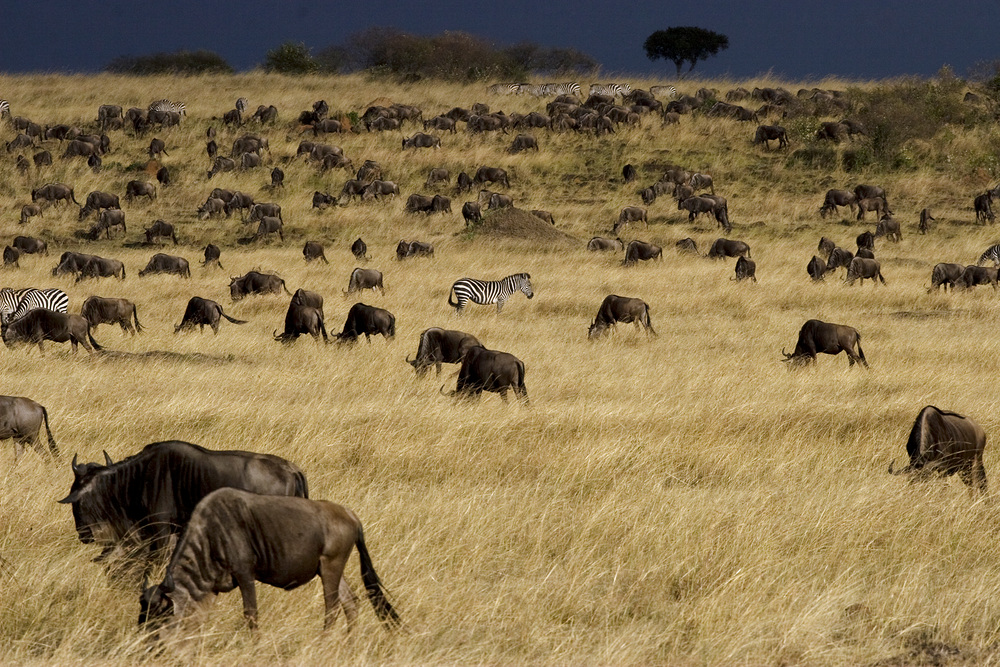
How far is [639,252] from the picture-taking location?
25.2 meters

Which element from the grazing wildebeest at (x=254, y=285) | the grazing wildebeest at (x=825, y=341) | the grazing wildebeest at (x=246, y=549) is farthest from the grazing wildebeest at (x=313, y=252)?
the grazing wildebeest at (x=246, y=549)

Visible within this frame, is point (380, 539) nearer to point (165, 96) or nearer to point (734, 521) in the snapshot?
point (734, 521)

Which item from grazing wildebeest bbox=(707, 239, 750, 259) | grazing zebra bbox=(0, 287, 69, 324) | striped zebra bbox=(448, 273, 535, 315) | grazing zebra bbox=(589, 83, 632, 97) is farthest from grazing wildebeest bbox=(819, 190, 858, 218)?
grazing zebra bbox=(0, 287, 69, 324)

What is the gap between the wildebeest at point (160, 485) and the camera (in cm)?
529

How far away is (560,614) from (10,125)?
42.0m

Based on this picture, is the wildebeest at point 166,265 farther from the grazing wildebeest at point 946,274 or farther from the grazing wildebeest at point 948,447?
the grazing wildebeest at point 948,447

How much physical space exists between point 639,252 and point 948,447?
1802 centimetres

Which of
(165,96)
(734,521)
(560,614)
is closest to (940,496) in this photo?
(734,521)

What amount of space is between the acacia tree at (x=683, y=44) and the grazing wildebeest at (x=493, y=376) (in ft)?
205

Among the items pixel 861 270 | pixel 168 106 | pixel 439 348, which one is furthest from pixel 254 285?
pixel 168 106

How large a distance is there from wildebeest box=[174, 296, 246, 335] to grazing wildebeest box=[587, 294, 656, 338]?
18.8 ft

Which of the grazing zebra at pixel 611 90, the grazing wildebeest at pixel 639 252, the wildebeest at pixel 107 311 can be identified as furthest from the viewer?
the grazing zebra at pixel 611 90

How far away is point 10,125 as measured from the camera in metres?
40.9

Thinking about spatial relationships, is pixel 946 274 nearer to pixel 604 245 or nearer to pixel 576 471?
pixel 604 245
